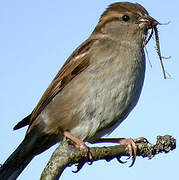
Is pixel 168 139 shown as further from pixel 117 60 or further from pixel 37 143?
pixel 37 143

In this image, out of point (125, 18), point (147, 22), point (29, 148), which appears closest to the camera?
point (29, 148)

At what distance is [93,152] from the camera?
3.62 metres

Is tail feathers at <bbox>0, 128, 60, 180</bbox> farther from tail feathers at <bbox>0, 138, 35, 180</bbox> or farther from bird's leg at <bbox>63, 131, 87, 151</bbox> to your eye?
bird's leg at <bbox>63, 131, 87, 151</bbox>

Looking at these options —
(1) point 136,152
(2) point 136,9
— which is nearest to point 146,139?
(1) point 136,152

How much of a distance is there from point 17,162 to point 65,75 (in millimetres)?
1345

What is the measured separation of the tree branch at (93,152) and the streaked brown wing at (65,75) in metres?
1.90

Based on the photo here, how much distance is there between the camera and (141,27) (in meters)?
5.67

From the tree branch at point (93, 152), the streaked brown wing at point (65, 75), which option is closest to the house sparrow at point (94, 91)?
the streaked brown wing at point (65, 75)

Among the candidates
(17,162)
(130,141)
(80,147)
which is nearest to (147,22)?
(130,141)

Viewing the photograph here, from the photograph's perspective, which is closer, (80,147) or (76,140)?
(80,147)

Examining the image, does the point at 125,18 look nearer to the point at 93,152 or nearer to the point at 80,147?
the point at 80,147

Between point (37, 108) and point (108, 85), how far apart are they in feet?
3.85

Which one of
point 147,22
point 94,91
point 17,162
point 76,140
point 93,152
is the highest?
point 147,22

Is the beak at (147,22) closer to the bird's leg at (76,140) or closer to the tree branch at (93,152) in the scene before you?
the bird's leg at (76,140)
